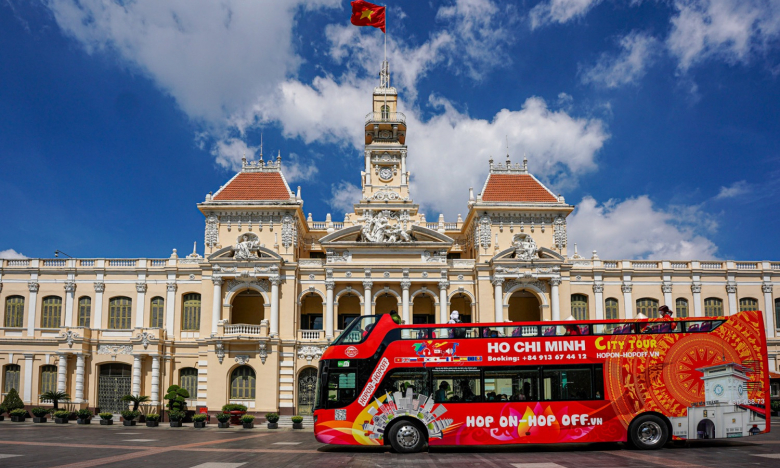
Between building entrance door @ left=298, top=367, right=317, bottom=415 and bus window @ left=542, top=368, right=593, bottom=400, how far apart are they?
26625 mm

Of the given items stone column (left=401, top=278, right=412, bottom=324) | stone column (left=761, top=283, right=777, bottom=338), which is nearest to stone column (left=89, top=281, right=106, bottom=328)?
stone column (left=401, top=278, right=412, bottom=324)

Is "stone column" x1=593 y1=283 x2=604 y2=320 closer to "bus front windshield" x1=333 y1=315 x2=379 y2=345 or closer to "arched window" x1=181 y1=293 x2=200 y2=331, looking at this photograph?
"arched window" x1=181 y1=293 x2=200 y2=331

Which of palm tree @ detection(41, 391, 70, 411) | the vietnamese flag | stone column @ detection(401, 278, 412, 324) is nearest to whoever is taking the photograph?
palm tree @ detection(41, 391, 70, 411)

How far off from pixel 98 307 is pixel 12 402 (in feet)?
27.9

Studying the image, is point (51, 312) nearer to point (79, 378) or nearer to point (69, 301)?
point (69, 301)

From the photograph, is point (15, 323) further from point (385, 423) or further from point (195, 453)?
point (385, 423)

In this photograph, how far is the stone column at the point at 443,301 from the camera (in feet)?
149

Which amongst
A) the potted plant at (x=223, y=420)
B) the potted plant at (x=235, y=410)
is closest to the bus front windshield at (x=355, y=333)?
the potted plant at (x=223, y=420)

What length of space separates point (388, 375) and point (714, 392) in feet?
34.1

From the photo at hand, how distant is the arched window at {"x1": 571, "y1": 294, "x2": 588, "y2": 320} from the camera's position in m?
47.2

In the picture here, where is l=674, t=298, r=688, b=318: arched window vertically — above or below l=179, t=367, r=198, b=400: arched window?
above

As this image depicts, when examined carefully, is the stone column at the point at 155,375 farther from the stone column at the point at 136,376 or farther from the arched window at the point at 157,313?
the arched window at the point at 157,313

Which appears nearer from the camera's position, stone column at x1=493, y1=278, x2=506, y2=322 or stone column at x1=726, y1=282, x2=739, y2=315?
stone column at x1=493, y1=278, x2=506, y2=322

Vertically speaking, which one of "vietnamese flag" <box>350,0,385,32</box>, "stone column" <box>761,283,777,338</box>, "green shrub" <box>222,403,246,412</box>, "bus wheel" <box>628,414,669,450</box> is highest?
"vietnamese flag" <box>350,0,385,32</box>
